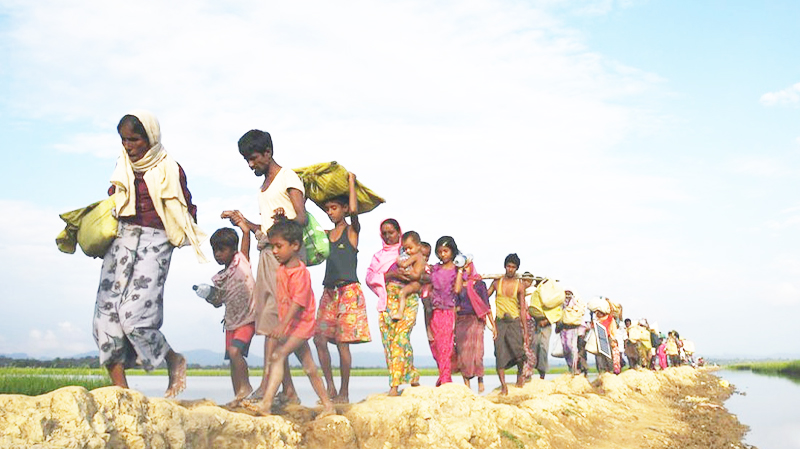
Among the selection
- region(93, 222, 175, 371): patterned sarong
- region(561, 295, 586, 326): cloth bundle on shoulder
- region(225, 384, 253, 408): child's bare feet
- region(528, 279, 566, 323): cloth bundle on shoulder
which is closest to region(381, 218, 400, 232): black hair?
region(225, 384, 253, 408): child's bare feet

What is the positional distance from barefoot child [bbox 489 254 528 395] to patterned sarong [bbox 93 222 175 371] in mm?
5682

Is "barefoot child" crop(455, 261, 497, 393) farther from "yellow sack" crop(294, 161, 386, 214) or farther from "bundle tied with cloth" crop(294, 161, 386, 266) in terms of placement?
"yellow sack" crop(294, 161, 386, 214)

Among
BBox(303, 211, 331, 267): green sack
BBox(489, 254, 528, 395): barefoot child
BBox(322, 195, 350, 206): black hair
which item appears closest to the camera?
BBox(303, 211, 331, 267): green sack

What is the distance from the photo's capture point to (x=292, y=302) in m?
4.91

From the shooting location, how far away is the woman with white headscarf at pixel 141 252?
4.59 metres

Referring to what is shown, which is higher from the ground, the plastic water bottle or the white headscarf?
the white headscarf

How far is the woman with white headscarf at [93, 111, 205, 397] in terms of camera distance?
15.1 feet

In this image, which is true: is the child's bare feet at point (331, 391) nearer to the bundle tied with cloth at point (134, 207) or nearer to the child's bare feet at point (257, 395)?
the child's bare feet at point (257, 395)

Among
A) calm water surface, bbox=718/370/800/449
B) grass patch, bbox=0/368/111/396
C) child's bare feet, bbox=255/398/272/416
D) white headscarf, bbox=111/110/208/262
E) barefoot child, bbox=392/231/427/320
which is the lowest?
calm water surface, bbox=718/370/800/449

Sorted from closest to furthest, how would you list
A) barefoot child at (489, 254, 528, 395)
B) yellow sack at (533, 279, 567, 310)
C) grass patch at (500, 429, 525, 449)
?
grass patch at (500, 429, 525, 449) < barefoot child at (489, 254, 528, 395) < yellow sack at (533, 279, 567, 310)

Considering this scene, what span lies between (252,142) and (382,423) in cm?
215

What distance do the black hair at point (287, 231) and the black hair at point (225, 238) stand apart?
19.5 inches

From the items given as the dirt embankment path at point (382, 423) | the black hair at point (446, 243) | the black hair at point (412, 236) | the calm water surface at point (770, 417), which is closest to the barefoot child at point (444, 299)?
the black hair at point (446, 243)

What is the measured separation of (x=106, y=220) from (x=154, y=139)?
581 mm
